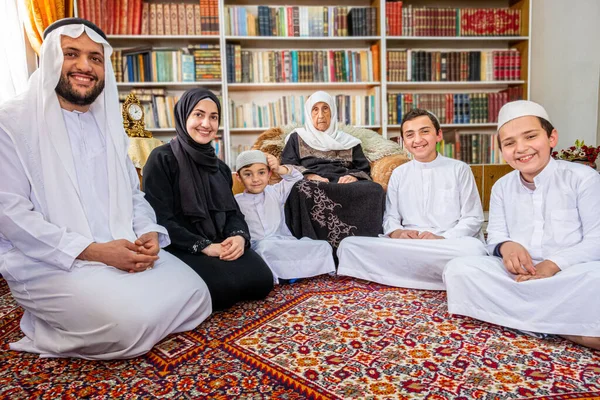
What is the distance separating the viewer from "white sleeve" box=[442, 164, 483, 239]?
85.8 inches

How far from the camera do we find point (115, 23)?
3.83m

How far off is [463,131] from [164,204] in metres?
3.62

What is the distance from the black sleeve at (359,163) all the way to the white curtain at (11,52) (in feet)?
8.05

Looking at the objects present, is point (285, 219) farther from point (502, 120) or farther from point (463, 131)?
point (463, 131)

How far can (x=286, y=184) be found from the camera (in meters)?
2.66

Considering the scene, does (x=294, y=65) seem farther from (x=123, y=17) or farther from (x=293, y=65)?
(x=123, y=17)

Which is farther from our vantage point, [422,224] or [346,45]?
[346,45]

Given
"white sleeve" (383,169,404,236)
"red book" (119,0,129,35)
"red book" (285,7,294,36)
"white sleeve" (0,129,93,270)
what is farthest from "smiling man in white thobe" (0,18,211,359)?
"red book" (285,7,294,36)

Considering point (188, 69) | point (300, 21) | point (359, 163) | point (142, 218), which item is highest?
point (300, 21)

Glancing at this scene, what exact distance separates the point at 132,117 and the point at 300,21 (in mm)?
1893

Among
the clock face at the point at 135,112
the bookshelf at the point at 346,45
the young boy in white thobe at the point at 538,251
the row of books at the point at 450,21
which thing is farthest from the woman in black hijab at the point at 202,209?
the row of books at the point at 450,21

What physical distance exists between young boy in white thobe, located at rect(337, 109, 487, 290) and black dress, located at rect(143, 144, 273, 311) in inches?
23.0

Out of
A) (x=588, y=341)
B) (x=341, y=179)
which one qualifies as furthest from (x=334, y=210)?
(x=588, y=341)

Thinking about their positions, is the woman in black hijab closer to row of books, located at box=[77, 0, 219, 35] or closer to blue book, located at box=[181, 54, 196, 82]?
blue book, located at box=[181, 54, 196, 82]
